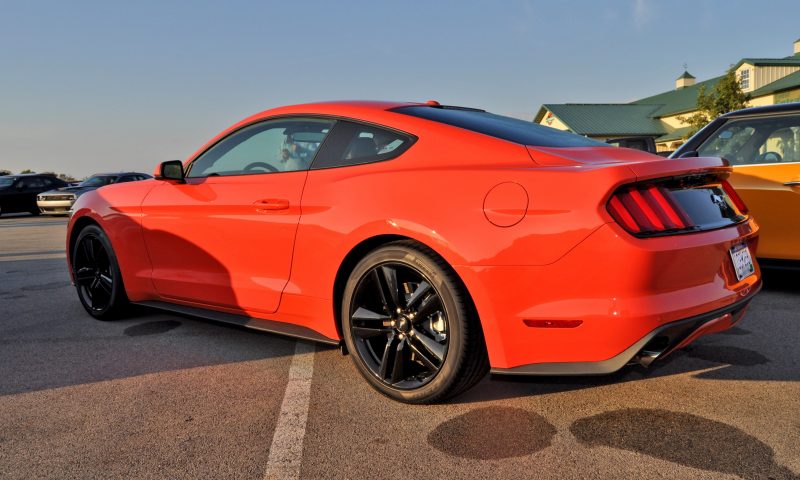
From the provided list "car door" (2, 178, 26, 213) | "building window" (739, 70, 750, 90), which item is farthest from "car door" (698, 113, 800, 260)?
"building window" (739, 70, 750, 90)

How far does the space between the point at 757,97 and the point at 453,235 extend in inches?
1850

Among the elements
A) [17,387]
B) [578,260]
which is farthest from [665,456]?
[17,387]

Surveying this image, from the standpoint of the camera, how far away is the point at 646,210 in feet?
8.29

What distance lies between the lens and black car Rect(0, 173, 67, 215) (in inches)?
901

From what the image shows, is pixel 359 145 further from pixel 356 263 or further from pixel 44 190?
pixel 44 190

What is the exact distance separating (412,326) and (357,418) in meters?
0.48

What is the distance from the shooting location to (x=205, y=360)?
376cm

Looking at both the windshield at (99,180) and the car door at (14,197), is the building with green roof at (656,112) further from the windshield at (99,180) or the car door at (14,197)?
the car door at (14,197)

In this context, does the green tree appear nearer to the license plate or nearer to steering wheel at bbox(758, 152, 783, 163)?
steering wheel at bbox(758, 152, 783, 163)

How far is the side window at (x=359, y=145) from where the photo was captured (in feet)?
10.4

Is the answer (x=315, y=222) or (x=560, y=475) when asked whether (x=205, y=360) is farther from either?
(x=560, y=475)

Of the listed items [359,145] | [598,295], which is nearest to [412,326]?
[598,295]

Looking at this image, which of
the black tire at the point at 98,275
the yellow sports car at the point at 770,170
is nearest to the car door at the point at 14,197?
the black tire at the point at 98,275

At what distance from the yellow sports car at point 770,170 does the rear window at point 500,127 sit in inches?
73.7
